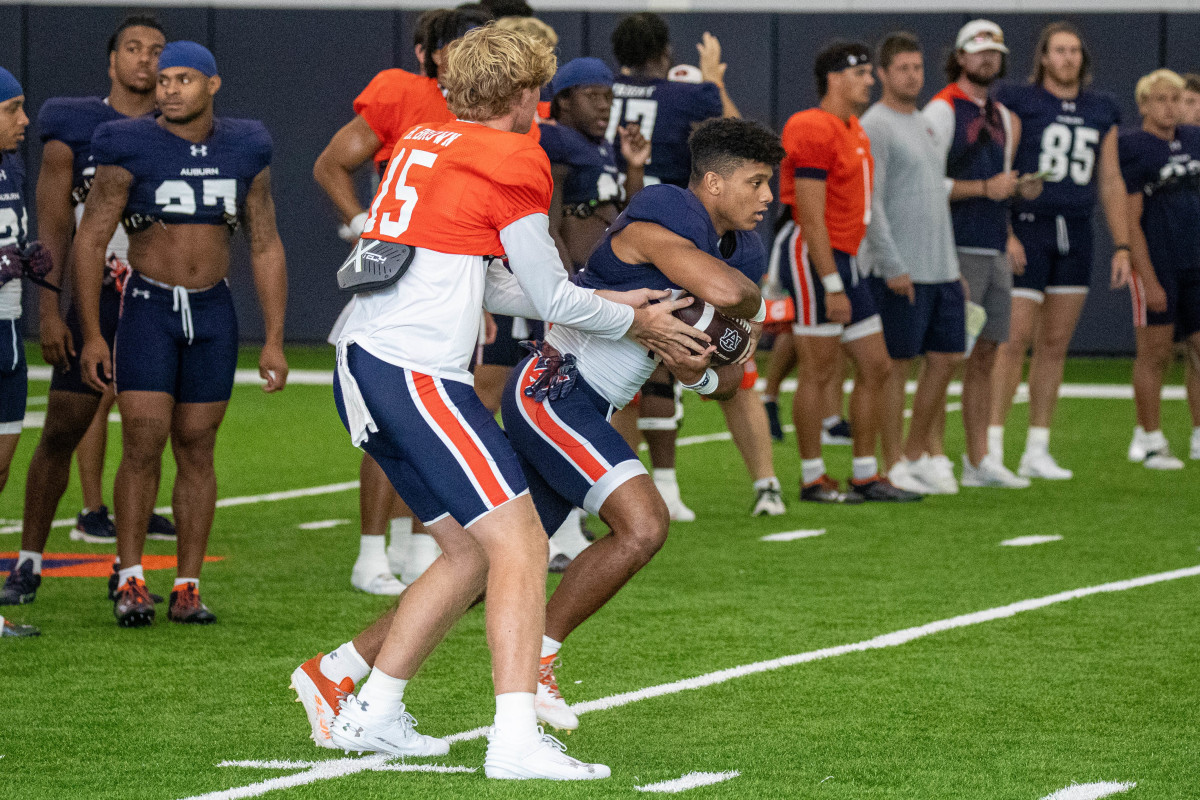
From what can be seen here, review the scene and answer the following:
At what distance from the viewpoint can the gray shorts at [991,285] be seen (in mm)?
9328

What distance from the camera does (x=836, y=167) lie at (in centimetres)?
859

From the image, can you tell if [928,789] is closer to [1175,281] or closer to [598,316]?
[598,316]

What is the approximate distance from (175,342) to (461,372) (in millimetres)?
2131

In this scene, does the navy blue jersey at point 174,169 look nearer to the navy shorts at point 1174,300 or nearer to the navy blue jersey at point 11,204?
the navy blue jersey at point 11,204

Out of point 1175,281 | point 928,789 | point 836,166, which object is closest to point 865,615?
point 928,789

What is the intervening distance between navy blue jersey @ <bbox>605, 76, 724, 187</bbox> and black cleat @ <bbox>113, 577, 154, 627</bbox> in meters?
3.35

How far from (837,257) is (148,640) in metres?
4.29

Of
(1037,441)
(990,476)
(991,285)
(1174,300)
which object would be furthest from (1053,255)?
(990,476)

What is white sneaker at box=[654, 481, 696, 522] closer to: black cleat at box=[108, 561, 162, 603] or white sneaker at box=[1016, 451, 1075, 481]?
white sneaker at box=[1016, 451, 1075, 481]

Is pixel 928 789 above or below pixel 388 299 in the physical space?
below

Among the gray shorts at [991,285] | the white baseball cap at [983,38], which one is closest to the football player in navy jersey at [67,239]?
the white baseball cap at [983,38]

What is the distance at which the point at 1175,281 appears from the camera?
10.1m

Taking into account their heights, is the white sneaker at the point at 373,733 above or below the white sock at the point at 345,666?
below

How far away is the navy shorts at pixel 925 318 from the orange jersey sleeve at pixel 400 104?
3.33 m
